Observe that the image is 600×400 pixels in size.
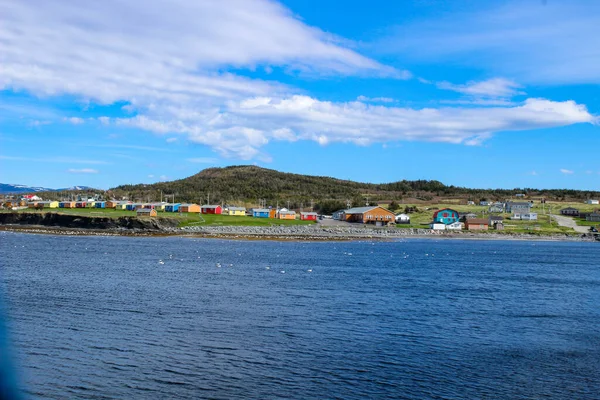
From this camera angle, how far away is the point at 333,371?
587 inches

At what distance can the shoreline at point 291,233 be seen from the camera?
79844 millimetres

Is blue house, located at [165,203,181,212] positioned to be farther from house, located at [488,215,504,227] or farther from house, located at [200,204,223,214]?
house, located at [488,215,504,227]

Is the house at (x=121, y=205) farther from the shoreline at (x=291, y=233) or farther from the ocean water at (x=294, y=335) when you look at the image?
the ocean water at (x=294, y=335)

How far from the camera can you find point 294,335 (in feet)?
61.1

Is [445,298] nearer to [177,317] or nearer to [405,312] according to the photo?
[405,312]

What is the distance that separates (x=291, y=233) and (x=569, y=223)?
60.3m

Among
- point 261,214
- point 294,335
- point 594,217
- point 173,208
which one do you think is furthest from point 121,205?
point 294,335

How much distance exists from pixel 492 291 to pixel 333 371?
1965 cm

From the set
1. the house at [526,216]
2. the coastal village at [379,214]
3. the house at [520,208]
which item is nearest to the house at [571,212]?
the coastal village at [379,214]

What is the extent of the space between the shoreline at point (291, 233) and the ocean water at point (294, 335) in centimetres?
4231

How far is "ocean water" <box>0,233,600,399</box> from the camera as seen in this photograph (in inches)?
541

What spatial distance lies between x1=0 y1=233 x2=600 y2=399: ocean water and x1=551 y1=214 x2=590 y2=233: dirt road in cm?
7259

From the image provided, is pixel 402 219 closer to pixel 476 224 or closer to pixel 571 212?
pixel 476 224

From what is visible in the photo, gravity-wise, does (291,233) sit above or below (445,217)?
below
